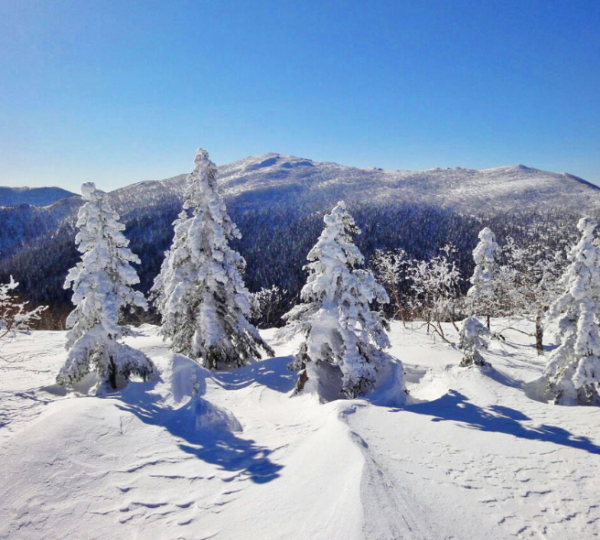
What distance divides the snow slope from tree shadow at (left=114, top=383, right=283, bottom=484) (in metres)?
0.05

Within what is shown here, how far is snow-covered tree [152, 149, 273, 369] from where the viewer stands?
15922mm

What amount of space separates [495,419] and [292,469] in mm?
7669

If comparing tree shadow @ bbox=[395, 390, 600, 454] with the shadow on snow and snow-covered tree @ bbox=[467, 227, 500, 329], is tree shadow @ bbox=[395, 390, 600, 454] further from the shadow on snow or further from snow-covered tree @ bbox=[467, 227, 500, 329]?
snow-covered tree @ bbox=[467, 227, 500, 329]

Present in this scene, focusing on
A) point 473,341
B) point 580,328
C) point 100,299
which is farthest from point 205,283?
point 580,328

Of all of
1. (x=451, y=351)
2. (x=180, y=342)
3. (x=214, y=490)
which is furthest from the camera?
(x=451, y=351)

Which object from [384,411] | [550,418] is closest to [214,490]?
[384,411]

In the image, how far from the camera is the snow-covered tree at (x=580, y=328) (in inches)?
517

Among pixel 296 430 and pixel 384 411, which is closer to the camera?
pixel 296 430

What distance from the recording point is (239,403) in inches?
496

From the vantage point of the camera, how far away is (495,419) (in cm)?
1100

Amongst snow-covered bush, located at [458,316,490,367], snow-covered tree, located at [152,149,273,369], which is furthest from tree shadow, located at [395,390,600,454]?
snow-covered tree, located at [152,149,273,369]

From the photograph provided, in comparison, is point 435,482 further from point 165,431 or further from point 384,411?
point 165,431

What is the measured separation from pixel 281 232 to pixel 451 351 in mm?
157674

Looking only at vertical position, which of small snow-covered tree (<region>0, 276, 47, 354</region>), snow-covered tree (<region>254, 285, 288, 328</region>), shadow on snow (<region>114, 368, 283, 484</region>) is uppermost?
small snow-covered tree (<region>0, 276, 47, 354</region>)
